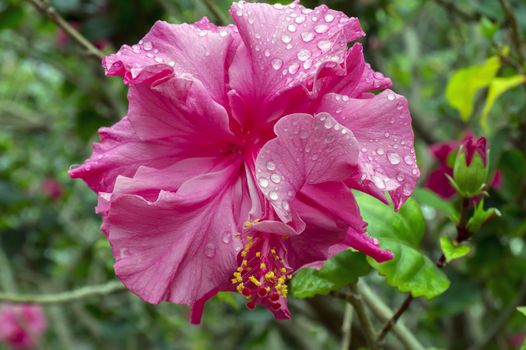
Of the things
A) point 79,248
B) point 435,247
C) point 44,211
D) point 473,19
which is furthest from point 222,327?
point 473,19

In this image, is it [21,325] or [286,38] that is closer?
[286,38]

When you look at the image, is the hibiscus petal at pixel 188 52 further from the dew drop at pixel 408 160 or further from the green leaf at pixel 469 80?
the green leaf at pixel 469 80

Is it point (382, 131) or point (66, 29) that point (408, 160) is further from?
point (66, 29)

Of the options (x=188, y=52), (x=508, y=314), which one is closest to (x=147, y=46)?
(x=188, y=52)

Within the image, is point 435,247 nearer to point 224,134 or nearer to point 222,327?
point 224,134

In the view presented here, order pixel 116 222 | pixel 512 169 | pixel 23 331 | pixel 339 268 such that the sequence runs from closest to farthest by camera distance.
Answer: pixel 116 222 < pixel 339 268 < pixel 512 169 < pixel 23 331

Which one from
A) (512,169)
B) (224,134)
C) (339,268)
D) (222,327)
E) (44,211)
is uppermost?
(224,134)

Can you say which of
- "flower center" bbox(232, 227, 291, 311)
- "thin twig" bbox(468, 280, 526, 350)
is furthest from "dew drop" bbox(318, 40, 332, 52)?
"thin twig" bbox(468, 280, 526, 350)
